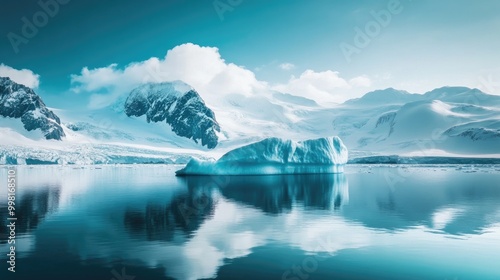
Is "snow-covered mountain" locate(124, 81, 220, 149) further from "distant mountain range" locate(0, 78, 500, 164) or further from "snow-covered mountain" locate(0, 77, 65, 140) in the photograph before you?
"snow-covered mountain" locate(0, 77, 65, 140)

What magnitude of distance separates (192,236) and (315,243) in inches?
168

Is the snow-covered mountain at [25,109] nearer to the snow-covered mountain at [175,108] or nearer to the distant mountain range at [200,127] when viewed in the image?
the distant mountain range at [200,127]

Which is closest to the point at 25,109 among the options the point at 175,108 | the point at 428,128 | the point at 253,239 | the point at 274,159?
Answer: the point at 175,108

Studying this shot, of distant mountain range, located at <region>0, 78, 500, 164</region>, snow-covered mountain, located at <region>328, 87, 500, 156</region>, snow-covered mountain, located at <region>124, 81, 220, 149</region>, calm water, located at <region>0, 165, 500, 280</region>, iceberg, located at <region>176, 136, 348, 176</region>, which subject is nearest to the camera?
calm water, located at <region>0, 165, 500, 280</region>

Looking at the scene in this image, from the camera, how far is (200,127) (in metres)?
164

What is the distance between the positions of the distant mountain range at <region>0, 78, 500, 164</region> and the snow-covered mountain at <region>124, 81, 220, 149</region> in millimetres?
445

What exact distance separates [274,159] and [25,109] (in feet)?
393

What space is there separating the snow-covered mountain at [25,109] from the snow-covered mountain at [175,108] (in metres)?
41.5

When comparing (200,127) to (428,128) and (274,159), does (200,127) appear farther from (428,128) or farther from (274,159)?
(274,159)

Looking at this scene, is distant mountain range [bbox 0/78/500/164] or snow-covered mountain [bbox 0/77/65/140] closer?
distant mountain range [bbox 0/78/500/164]

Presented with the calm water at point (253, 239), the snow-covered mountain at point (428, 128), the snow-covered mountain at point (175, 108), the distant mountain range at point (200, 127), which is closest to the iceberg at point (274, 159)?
the calm water at point (253, 239)

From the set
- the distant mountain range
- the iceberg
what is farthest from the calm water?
the distant mountain range

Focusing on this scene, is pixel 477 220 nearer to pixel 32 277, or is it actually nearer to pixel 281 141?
pixel 32 277

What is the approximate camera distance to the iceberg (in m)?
45.2
